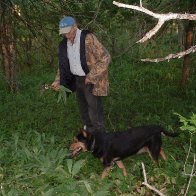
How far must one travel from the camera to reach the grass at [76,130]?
16.3ft

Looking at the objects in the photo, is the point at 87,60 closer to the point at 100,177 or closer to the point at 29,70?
the point at 100,177

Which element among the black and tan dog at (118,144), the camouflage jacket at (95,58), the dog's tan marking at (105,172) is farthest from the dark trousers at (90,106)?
the dog's tan marking at (105,172)

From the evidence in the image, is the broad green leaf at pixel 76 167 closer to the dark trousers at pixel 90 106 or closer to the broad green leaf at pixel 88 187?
the broad green leaf at pixel 88 187

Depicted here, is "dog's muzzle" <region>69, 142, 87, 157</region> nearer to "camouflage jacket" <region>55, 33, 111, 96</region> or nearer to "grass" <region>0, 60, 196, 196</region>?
"grass" <region>0, 60, 196, 196</region>

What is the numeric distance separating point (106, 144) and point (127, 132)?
1.34 feet

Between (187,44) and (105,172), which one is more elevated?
→ (187,44)

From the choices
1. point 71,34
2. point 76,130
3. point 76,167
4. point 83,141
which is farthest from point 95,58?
point 76,130

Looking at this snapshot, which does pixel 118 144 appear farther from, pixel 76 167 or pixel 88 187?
pixel 88 187

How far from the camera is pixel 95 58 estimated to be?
17.4 ft

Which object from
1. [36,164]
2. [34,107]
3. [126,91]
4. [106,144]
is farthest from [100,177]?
[126,91]

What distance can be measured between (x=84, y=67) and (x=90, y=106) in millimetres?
629

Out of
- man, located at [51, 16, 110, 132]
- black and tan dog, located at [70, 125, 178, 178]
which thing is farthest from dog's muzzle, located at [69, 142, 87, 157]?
man, located at [51, 16, 110, 132]

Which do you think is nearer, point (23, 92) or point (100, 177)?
point (100, 177)

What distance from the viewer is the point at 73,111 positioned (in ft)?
27.9
